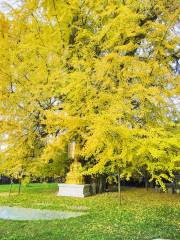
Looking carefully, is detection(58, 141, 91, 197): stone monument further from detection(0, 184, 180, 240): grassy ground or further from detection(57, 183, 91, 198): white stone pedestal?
detection(0, 184, 180, 240): grassy ground

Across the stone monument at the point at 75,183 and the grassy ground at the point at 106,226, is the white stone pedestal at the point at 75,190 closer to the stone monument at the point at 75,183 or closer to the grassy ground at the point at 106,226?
the stone monument at the point at 75,183

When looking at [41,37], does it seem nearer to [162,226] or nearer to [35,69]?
[35,69]

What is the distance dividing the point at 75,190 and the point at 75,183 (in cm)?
52

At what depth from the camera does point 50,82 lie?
12539mm

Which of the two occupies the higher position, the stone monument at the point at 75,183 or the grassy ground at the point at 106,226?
the stone monument at the point at 75,183

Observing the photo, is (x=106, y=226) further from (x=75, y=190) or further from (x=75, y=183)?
(x=75, y=183)

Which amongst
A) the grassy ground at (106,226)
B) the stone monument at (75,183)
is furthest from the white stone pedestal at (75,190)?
the grassy ground at (106,226)

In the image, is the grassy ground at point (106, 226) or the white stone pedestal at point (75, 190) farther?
the white stone pedestal at point (75, 190)

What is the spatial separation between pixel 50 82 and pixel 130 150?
395 cm

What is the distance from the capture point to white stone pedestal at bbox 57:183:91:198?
14539mm

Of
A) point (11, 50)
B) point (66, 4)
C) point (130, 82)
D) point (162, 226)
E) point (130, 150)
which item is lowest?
point (162, 226)

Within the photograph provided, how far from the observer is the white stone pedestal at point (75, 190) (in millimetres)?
14539

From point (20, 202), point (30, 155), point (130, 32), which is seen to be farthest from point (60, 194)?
point (130, 32)

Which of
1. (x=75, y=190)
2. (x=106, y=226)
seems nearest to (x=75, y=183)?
(x=75, y=190)
